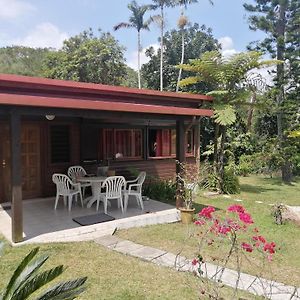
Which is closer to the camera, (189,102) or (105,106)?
(105,106)

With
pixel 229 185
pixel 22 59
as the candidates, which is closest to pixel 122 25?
pixel 22 59

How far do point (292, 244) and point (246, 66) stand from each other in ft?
21.4

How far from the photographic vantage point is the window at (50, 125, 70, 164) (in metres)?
9.34

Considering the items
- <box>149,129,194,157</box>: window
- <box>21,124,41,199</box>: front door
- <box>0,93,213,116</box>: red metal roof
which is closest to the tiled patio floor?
<box>21,124,41,199</box>: front door

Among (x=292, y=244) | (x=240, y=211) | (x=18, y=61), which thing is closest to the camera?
(x=240, y=211)

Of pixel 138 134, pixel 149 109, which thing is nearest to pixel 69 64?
pixel 138 134

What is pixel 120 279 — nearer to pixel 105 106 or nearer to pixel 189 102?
pixel 105 106

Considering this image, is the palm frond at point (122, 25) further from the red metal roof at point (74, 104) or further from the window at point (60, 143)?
the red metal roof at point (74, 104)

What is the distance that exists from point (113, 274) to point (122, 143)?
7.02m

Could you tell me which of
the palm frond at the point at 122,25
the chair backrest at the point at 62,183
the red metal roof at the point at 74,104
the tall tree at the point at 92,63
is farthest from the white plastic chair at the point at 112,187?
the palm frond at the point at 122,25

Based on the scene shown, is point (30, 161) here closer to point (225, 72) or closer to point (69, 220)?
point (69, 220)

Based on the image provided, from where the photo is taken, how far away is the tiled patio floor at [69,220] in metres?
5.86

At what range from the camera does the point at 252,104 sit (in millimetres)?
10977

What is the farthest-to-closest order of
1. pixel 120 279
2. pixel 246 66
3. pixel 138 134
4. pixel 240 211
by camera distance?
1. pixel 138 134
2. pixel 246 66
3. pixel 120 279
4. pixel 240 211
